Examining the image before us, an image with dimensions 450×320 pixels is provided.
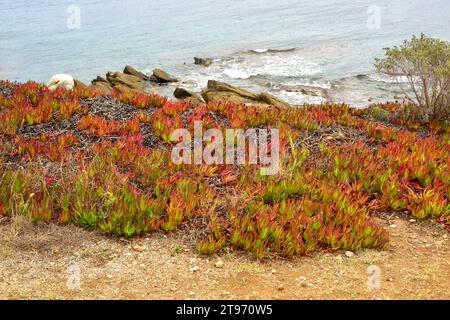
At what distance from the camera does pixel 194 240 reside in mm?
6879

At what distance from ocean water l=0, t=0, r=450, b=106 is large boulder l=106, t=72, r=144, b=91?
178cm

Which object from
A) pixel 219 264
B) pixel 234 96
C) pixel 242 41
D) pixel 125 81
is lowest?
pixel 219 264

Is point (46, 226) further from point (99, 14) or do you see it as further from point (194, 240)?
point (99, 14)

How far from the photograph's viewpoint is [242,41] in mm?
38625

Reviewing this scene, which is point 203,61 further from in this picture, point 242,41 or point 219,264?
point 219,264

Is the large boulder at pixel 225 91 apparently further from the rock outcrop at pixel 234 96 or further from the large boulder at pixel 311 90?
the large boulder at pixel 311 90

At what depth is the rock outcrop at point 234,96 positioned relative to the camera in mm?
18805

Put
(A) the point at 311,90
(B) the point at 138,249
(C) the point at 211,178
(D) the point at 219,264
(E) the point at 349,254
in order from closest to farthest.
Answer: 1. (D) the point at 219,264
2. (B) the point at 138,249
3. (E) the point at 349,254
4. (C) the point at 211,178
5. (A) the point at 311,90

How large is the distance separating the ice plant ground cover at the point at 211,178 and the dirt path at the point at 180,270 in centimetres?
24

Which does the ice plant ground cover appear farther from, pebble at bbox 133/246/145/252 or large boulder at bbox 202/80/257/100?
large boulder at bbox 202/80/257/100

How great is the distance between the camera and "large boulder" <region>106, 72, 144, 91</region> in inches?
987

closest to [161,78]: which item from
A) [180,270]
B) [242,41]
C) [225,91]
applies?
[225,91]

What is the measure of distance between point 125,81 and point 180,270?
20.8 metres

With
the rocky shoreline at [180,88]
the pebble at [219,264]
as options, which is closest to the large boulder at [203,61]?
the rocky shoreline at [180,88]
